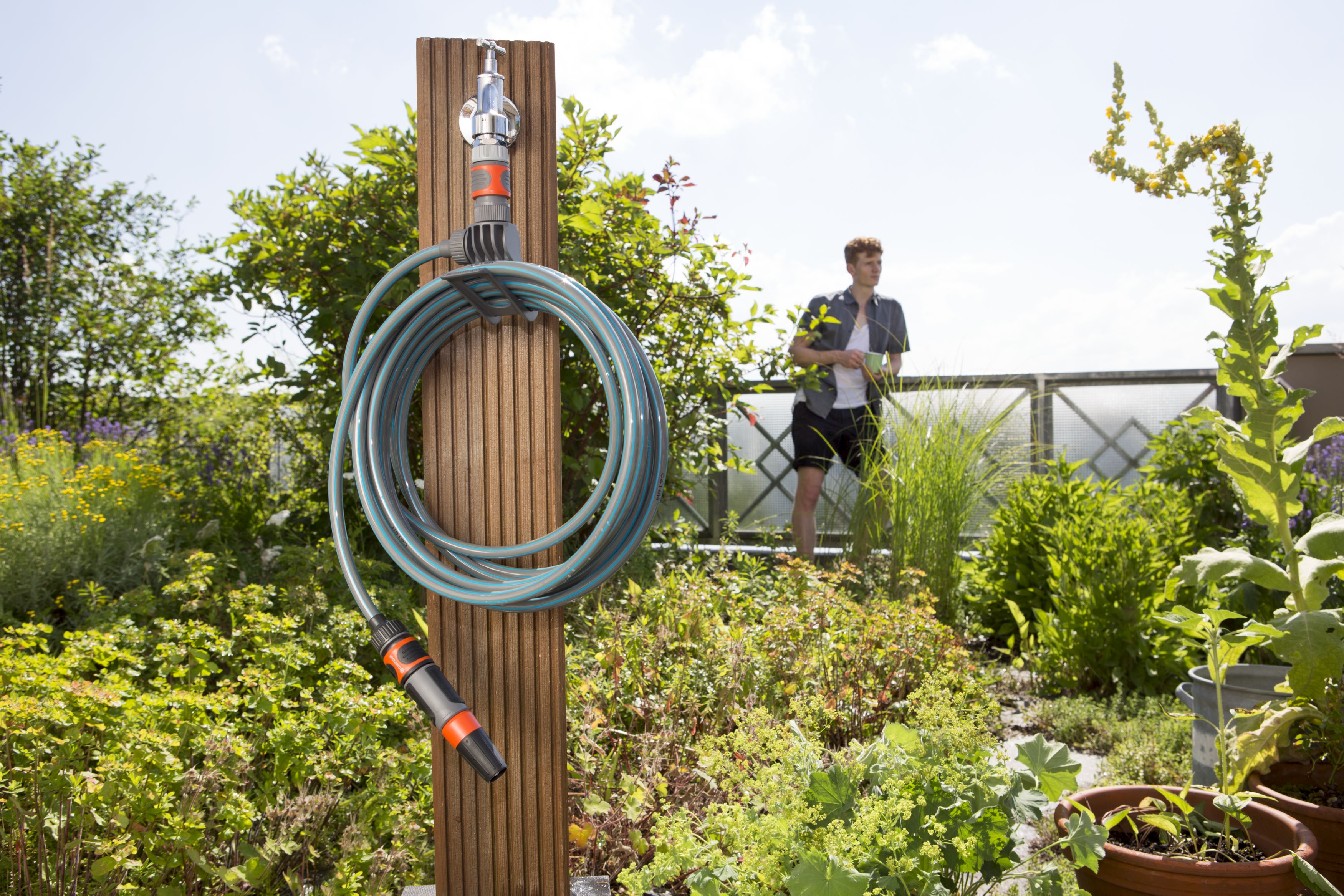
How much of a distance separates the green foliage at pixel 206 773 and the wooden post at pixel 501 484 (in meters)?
0.37

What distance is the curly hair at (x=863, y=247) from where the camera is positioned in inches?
179

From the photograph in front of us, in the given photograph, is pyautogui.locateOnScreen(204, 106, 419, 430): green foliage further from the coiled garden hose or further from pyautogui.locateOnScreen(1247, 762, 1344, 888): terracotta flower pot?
pyautogui.locateOnScreen(1247, 762, 1344, 888): terracotta flower pot

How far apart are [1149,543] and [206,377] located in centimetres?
725

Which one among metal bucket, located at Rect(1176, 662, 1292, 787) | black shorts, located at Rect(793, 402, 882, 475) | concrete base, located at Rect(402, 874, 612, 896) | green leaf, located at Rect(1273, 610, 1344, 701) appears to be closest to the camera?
concrete base, located at Rect(402, 874, 612, 896)

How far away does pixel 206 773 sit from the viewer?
165 centimetres

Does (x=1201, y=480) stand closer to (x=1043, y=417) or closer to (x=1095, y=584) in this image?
(x=1095, y=584)

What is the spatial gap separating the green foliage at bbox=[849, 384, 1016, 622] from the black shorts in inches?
10.1

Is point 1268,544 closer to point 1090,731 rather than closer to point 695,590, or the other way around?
point 1090,731

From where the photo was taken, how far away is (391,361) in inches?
55.2

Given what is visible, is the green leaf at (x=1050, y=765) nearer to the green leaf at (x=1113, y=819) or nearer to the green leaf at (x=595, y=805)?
the green leaf at (x=1113, y=819)

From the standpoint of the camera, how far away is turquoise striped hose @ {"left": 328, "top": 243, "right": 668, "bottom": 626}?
50.4 inches

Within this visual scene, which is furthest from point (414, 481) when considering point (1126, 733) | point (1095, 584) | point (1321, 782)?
point (1095, 584)

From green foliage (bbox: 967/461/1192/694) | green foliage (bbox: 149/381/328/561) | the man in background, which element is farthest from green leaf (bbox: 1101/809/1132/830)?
green foliage (bbox: 149/381/328/561)

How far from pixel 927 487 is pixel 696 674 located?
1795 millimetres
